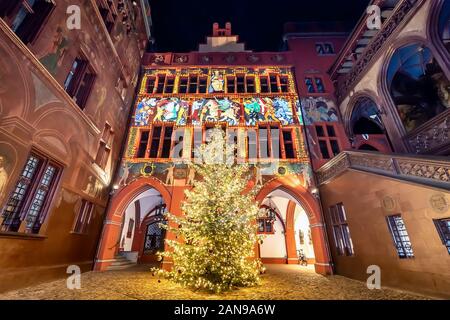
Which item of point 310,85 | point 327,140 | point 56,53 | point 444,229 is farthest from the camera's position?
point 310,85

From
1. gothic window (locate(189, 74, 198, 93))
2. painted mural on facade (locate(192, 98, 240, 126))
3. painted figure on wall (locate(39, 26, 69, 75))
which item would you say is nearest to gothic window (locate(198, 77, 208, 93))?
gothic window (locate(189, 74, 198, 93))

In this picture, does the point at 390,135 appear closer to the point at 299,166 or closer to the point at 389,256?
the point at 299,166

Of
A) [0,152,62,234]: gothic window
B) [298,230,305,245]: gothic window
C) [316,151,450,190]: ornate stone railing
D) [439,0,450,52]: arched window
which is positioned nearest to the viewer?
[316,151,450,190]: ornate stone railing

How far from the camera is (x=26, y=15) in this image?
615 cm

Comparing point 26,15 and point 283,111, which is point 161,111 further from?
point 283,111

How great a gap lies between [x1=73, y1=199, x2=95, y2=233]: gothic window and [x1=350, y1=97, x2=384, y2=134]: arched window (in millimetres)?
14998

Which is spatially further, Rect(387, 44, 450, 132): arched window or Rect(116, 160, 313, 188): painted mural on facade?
Rect(116, 160, 313, 188): painted mural on facade

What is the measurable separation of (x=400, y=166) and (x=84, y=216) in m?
12.0

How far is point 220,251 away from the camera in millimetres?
6020

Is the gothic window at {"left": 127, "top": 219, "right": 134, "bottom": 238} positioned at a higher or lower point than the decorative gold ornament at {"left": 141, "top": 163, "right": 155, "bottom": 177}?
lower

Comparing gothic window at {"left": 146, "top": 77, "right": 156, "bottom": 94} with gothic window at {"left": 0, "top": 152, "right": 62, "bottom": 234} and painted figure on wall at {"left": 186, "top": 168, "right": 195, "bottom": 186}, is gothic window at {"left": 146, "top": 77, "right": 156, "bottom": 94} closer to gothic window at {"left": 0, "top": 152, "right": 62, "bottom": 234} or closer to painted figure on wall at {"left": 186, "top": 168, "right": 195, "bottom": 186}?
painted figure on wall at {"left": 186, "top": 168, "right": 195, "bottom": 186}

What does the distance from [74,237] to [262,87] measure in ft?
44.6

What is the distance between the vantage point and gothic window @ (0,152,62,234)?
5.59 metres

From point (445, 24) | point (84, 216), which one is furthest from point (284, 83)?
point (84, 216)
